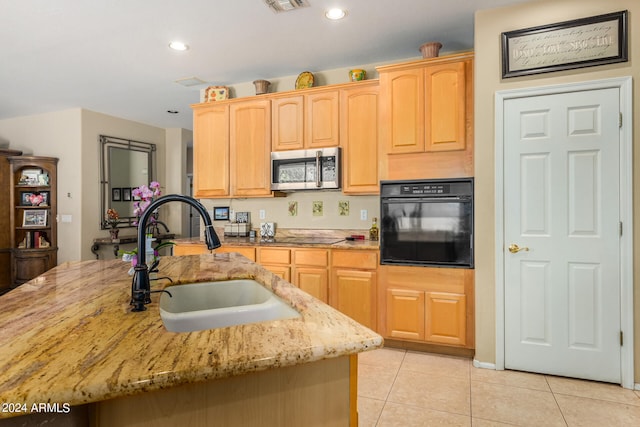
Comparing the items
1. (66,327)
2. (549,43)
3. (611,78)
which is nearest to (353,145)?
(549,43)

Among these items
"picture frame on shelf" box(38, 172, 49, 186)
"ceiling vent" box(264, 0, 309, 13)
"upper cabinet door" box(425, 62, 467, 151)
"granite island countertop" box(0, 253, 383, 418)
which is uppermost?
"ceiling vent" box(264, 0, 309, 13)

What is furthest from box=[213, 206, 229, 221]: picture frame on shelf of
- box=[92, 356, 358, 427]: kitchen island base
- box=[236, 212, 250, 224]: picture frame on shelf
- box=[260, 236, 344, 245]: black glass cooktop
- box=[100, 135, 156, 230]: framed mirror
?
box=[92, 356, 358, 427]: kitchen island base

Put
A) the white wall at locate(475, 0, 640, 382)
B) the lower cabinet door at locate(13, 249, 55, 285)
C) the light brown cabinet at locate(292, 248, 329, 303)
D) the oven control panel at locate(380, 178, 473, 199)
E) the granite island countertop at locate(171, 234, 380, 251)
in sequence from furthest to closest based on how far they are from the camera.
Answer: the lower cabinet door at locate(13, 249, 55, 285), the light brown cabinet at locate(292, 248, 329, 303), the granite island countertop at locate(171, 234, 380, 251), the oven control panel at locate(380, 178, 473, 199), the white wall at locate(475, 0, 640, 382)

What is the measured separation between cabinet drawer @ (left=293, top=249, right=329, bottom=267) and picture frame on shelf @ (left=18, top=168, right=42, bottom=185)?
4.62 m

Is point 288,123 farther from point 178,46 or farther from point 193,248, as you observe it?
point 193,248

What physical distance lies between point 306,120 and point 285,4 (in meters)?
1.30

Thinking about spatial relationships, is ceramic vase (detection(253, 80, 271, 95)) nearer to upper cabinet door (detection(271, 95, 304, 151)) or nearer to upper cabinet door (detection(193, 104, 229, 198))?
upper cabinet door (detection(271, 95, 304, 151))

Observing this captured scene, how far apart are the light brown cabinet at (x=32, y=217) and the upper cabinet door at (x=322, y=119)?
4.20 meters

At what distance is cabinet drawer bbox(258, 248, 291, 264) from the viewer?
365 centimetres

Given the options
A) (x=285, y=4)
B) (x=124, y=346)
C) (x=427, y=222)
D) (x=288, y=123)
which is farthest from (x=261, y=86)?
(x=124, y=346)

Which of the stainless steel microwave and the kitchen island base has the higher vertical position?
the stainless steel microwave

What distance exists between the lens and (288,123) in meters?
4.02

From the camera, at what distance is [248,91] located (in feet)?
14.8

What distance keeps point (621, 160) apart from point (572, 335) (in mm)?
1257
